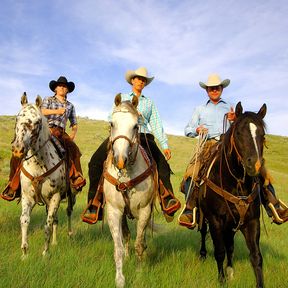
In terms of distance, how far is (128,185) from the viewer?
560 cm

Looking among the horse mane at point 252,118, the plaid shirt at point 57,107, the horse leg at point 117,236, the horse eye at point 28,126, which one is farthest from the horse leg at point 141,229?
the plaid shirt at point 57,107

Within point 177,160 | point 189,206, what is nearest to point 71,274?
point 189,206

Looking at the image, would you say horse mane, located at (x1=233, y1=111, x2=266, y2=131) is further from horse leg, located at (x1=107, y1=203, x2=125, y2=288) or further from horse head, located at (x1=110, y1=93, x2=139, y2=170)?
horse leg, located at (x1=107, y1=203, x2=125, y2=288)

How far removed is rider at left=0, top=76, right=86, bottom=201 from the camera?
7551 millimetres

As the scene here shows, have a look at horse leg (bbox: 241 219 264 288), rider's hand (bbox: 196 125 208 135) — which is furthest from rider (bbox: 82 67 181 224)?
horse leg (bbox: 241 219 264 288)

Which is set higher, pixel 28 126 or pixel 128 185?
pixel 28 126

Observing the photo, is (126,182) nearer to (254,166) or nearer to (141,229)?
(141,229)

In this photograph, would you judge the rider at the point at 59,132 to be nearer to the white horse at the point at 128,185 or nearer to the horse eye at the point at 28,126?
the horse eye at the point at 28,126

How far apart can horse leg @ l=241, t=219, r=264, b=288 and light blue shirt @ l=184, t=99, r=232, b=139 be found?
245cm

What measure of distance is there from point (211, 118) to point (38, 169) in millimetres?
3684

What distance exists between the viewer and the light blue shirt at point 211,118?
7402mm

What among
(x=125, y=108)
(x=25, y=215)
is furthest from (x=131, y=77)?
(x=25, y=215)

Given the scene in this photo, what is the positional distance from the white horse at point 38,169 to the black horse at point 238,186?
2.99 meters

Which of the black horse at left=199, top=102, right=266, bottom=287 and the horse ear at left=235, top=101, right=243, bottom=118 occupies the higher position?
the horse ear at left=235, top=101, right=243, bottom=118
